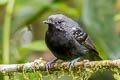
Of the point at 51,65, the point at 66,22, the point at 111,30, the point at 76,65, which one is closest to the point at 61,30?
the point at 66,22

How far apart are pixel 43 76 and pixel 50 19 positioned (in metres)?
0.58

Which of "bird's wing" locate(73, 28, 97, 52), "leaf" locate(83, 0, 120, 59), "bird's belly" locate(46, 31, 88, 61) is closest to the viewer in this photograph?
"bird's belly" locate(46, 31, 88, 61)

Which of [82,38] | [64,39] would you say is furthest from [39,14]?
[64,39]

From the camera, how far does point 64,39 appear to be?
11.1ft

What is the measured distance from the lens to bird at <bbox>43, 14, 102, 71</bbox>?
3393mm

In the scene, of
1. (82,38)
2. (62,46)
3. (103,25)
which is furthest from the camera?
(103,25)

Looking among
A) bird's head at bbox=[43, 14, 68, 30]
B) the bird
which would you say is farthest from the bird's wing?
bird's head at bbox=[43, 14, 68, 30]

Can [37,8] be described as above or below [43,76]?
above

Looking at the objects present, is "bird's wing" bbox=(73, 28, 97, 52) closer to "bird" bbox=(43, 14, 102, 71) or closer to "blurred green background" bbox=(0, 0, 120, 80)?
"bird" bbox=(43, 14, 102, 71)

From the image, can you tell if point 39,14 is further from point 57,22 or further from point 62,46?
point 62,46

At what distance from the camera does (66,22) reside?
11.6ft

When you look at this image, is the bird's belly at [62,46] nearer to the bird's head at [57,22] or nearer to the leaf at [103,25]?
the bird's head at [57,22]

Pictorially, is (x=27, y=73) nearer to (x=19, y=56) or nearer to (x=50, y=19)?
(x=50, y=19)

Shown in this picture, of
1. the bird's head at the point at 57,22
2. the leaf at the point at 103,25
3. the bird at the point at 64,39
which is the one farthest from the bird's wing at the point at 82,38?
the leaf at the point at 103,25
